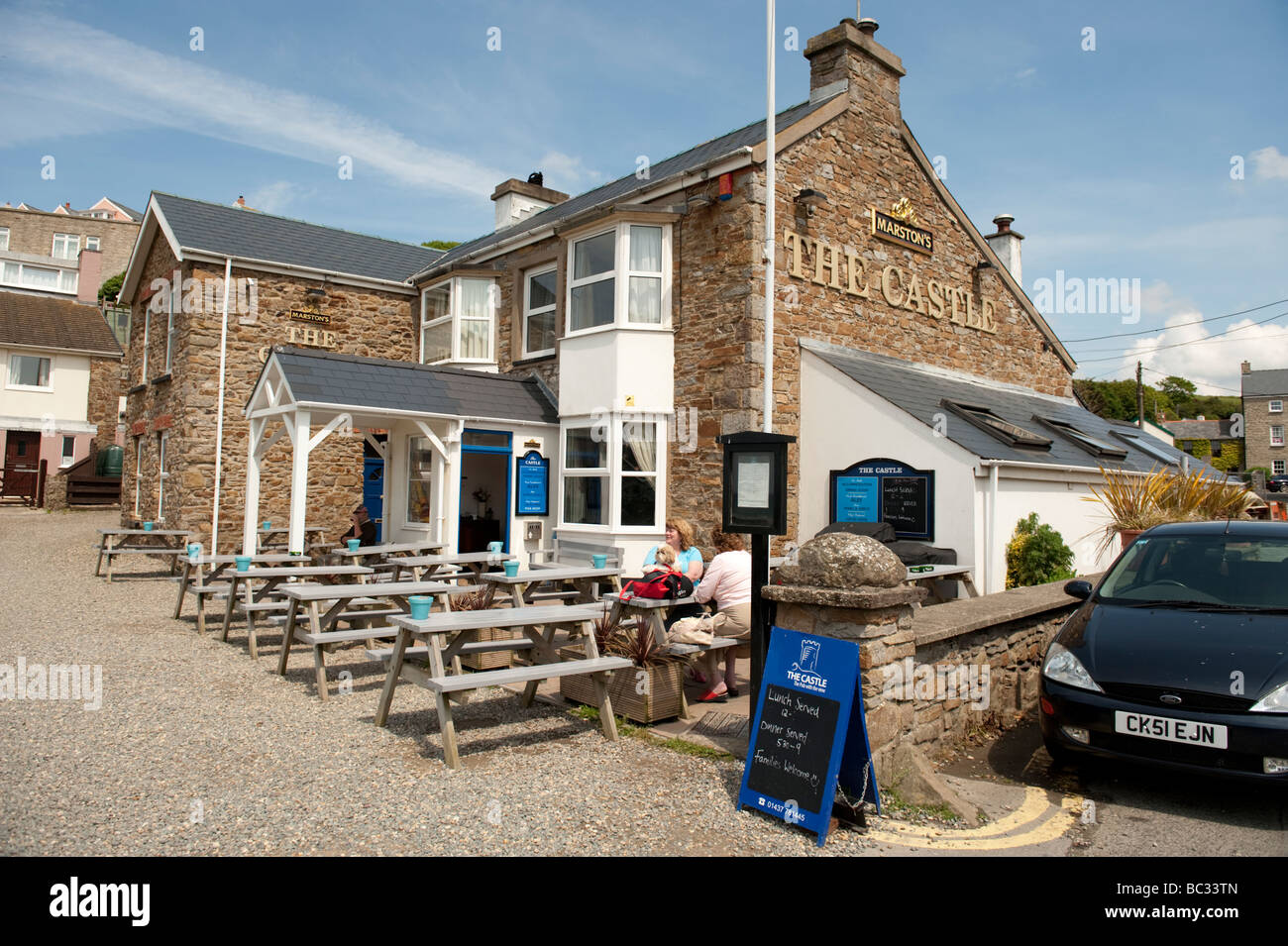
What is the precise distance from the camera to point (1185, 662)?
4.52 metres

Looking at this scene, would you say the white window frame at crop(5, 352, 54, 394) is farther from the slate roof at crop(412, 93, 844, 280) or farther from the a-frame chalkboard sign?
the a-frame chalkboard sign

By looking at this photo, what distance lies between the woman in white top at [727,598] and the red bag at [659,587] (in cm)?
21

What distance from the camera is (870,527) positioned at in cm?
1028

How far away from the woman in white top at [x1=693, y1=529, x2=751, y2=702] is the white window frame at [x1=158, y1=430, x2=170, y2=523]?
45.9 feet

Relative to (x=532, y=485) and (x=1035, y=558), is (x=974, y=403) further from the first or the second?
(x=532, y=485)

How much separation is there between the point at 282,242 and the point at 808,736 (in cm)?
1716

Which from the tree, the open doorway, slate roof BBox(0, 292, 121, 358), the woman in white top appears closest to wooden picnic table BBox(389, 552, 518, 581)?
the woman in white top

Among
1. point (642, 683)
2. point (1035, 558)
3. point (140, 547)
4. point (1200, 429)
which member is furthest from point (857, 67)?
point (1200, 429)

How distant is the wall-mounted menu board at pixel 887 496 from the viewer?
1039 cm

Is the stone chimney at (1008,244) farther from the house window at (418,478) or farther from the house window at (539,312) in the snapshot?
the house window at (418,478)

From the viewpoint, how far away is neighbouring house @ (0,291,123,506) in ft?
102
